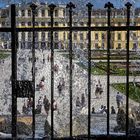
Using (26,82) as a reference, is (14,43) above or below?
above

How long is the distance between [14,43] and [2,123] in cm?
191

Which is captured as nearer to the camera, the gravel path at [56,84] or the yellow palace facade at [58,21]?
the yellow palace facade at [58,21]

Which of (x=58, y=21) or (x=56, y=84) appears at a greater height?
(x=58, y=21)

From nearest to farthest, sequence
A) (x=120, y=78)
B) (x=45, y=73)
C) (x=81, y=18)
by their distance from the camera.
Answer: (x=81, y=18) < (x=45, y=73) < (x=120, y=78)

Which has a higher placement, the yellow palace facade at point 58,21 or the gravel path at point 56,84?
the yellow palace facade at point 58,21

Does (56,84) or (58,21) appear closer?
(58,21)

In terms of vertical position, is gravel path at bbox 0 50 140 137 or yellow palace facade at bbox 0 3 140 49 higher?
yellow palace facade at bbox 0 3 140 49

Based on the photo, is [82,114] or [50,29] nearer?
[50,29]

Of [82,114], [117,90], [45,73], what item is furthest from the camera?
[117,90]

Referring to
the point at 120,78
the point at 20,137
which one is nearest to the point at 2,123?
the point at 20,137

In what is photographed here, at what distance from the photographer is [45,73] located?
15836 mm

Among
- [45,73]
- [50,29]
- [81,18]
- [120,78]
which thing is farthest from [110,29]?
[120,78]

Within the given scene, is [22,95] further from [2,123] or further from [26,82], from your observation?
[2,123]

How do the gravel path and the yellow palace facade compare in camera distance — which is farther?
the gravel path
